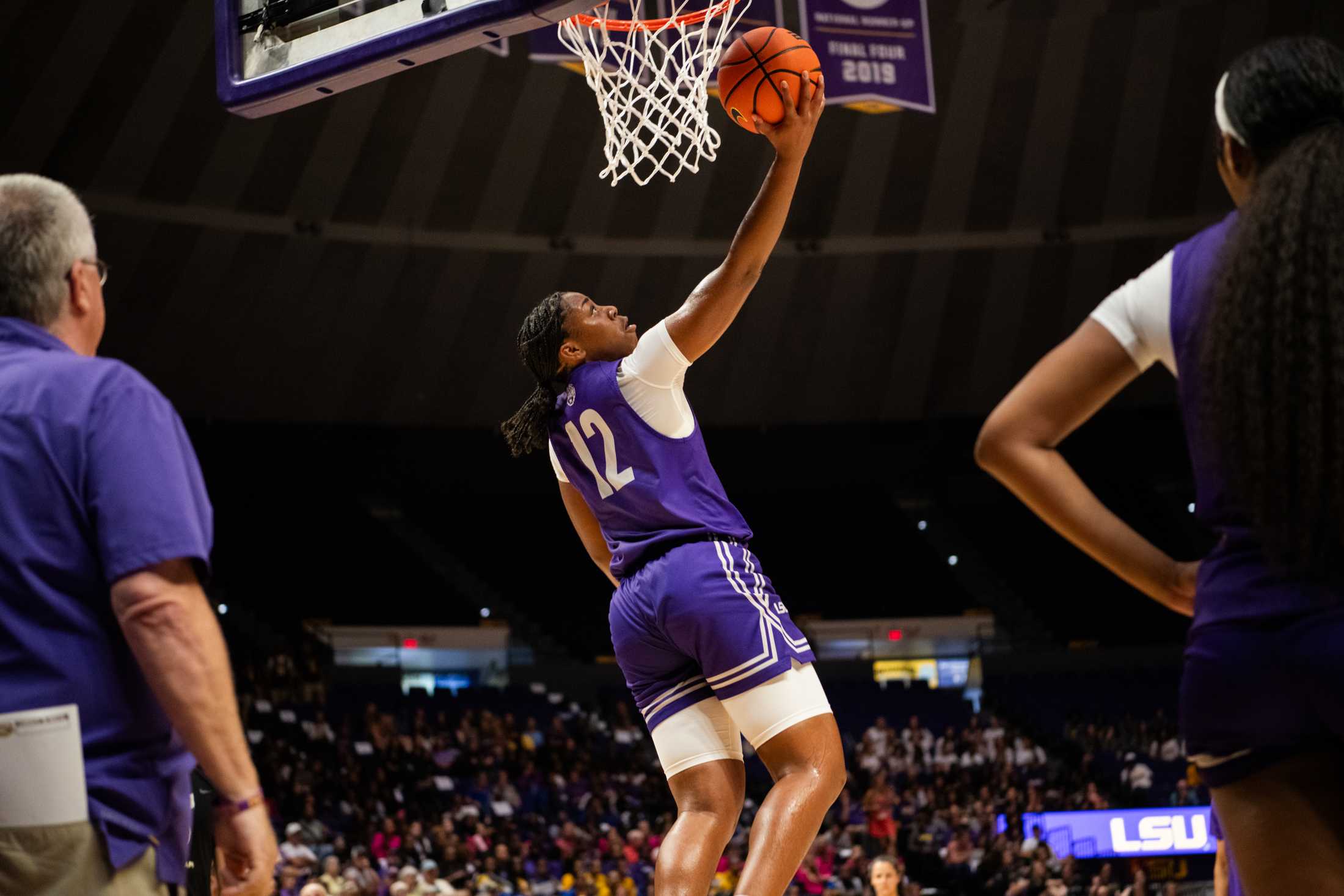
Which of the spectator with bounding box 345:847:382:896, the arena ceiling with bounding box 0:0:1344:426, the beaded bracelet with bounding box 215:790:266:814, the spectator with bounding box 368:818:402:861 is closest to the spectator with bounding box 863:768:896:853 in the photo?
the spectator with bounding box 368:818:402:861

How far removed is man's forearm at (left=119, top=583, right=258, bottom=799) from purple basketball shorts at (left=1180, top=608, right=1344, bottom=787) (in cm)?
158

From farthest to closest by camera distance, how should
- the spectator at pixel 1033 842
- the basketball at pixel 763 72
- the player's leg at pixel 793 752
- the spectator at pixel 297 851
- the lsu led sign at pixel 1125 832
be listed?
the lsu led sign at pixel 1125 832, the spectator at pixel 1033 842, the spectator at pixel 297 851, the basketball at pixel 763 72, the player's leg at pixel 793 752

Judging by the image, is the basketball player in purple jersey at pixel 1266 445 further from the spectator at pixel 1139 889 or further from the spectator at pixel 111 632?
the spectator at pixel 1139 889

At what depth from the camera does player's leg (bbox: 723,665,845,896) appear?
153 inches

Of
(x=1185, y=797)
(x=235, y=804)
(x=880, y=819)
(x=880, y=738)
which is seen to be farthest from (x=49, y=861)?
(x=880, y=738)

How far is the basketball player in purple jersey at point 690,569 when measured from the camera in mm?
4082

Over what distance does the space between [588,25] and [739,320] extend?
55.8ft

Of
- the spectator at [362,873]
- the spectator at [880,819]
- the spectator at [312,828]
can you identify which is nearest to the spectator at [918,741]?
the spectator at [880,819]

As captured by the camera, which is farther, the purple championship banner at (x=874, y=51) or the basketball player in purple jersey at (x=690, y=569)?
the purple championship banner at (x=874, y=51)

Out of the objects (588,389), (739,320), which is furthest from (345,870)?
(739,320)

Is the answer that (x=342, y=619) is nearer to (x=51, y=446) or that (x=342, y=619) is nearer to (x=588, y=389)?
(x=588, y=389)

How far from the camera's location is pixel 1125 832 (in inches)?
630

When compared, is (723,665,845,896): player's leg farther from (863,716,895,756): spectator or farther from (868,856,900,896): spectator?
(863,716,895,756): spectator

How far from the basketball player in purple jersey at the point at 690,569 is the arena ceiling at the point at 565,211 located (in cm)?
1585
